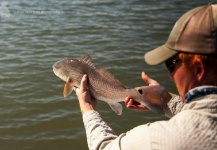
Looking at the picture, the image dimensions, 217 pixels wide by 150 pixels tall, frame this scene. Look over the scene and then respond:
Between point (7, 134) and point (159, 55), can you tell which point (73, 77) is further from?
point (7, 134)

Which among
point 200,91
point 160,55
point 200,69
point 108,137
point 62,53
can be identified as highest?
point 62,53

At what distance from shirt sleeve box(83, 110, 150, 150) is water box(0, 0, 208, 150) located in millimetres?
3453

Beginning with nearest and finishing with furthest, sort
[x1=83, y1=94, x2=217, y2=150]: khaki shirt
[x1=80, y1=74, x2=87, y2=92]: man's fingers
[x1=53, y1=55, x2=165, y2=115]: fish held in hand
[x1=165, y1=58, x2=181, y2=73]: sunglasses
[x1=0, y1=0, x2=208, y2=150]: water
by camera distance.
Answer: [x1=83, y1=94, x2=217, y2=150]: khaki shirt → [x1=165, y1=58, x2=181, y2=73]: sunglasses → [x1=80, y1=74, x2=87, y2=92]: man's fingers → [x1=53, y1=55, x2=165, y2=115]: fish held in hand → [x1=0, y1=0, x2=208, y2=150]: water

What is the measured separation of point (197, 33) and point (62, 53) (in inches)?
308

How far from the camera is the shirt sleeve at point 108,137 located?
2.48 m

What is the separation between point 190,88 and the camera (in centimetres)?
254

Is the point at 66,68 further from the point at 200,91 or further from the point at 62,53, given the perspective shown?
the point at 62,53

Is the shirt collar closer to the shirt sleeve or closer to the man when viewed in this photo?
the man

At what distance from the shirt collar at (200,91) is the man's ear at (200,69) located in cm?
7

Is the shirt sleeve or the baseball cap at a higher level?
the baseball cap

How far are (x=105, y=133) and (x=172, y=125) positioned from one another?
849mm

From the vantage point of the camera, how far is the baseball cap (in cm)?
243

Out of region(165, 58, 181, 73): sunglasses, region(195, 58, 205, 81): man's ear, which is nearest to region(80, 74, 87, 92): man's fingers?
region(165, 58, 181, 73): sunglasses

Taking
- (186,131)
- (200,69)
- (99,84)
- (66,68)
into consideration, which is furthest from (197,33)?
(66,68)
